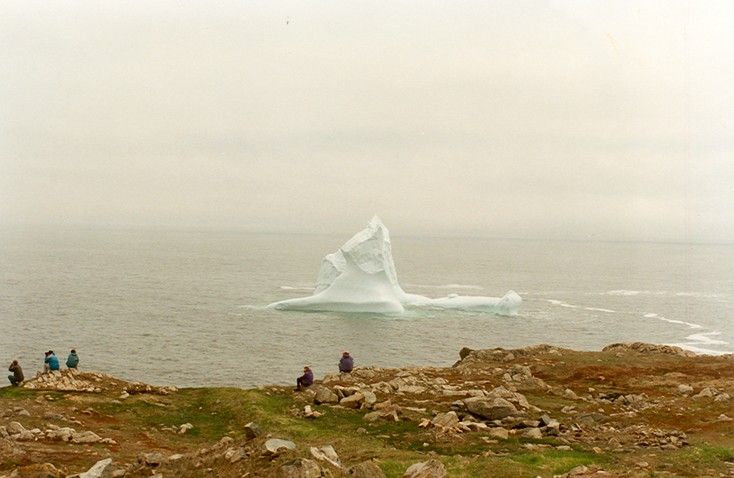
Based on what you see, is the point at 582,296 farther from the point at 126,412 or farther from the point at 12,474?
the point at 12,474

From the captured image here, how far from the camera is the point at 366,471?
39.5ft

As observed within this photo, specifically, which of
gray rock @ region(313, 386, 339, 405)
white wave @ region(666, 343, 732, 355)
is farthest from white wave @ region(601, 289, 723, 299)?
gray rock @ region(313, 386, 339, 405)

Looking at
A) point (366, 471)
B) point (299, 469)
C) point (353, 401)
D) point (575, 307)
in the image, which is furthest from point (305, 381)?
point (575, 307)

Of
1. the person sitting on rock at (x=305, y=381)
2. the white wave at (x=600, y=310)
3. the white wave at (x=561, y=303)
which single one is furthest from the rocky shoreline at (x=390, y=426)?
the white wave at (x=561, y=303)

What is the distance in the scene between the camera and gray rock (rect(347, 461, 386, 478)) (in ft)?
39.3

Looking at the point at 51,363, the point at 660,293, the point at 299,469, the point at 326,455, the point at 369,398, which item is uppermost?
the point at 299,469

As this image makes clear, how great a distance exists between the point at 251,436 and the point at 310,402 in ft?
26.6

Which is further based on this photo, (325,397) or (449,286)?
(449,286)

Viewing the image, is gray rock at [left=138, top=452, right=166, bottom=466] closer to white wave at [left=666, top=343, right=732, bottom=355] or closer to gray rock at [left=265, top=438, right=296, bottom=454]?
gray rock at [left=265, top=438, right=296, bottom=454]

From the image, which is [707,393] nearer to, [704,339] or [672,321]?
[704,339]

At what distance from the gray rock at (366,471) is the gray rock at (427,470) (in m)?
0.62

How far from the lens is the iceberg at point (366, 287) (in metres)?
69.8

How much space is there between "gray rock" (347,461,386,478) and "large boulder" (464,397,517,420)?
7.18m

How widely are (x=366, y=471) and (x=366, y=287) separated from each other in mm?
60032
